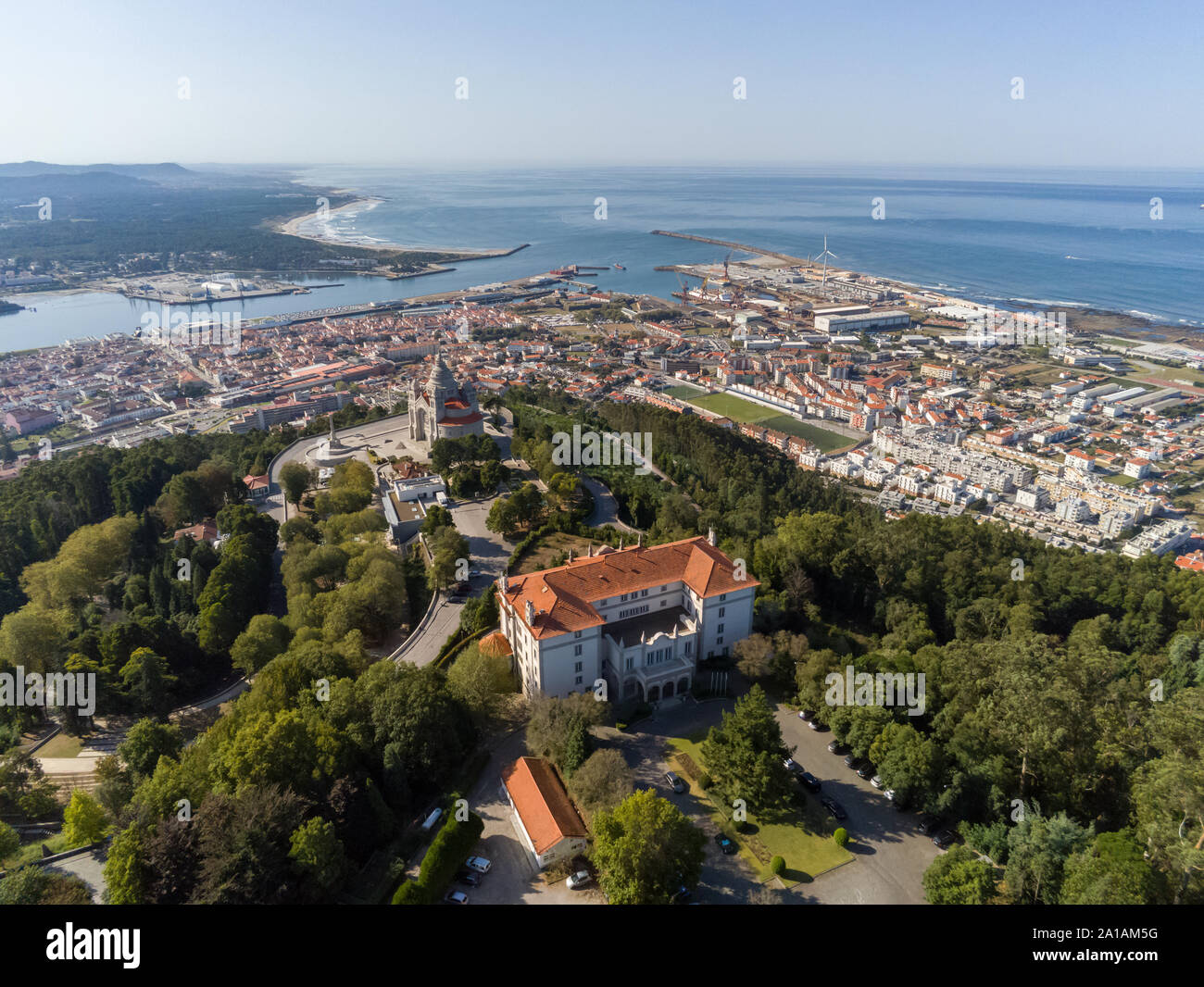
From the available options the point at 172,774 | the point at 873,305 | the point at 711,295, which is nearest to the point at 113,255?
the point at 711,295

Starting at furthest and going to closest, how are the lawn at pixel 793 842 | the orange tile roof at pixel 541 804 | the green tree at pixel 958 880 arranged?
the lawn at pixel 793 842
the orange tile roof at pixel 541 804
the green tree at pixel 958 880

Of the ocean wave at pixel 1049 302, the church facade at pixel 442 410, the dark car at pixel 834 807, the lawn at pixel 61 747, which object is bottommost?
the lawn at pixel 61 747

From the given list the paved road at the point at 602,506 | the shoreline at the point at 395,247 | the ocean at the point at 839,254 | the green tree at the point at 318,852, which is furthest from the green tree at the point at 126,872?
the shoreline at the point at 395,247

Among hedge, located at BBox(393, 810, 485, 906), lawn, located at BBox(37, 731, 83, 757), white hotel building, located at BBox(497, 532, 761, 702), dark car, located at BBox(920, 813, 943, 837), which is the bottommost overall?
lawn, located at BBox(37, 731, 83, 757)

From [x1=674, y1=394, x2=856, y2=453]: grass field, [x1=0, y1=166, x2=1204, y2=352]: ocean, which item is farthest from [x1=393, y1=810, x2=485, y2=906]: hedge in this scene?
[x1=0, y1=166, x2=1204, y2=352]: ocean

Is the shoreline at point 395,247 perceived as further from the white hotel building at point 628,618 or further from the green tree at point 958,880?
the green tree at point 958,880

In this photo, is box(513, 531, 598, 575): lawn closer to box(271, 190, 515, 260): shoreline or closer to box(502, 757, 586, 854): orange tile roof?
box(502, 757, 586, 854): orange tile roof
